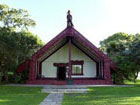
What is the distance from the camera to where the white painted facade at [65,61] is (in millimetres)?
18938

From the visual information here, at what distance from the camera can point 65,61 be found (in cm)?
1889

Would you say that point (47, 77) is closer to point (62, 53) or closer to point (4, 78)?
point (62, 53)

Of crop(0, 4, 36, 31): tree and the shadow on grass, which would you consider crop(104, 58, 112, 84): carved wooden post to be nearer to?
the shadow on grass

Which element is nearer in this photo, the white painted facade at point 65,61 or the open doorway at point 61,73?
the white painted facade at point 65,61

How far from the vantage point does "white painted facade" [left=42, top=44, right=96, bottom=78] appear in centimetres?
1894

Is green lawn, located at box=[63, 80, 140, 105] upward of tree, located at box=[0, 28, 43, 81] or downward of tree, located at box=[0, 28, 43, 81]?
downward

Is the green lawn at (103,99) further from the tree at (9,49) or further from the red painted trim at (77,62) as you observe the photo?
the red painted trim at (77,62)

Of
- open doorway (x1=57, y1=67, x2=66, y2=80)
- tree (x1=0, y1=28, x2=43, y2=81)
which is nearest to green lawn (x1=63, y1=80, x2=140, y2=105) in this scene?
tree (x1=0, y1=28, x2=43, y2=81)

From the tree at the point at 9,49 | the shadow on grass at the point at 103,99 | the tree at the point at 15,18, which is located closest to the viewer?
the shadow on grass at the point at 103,99

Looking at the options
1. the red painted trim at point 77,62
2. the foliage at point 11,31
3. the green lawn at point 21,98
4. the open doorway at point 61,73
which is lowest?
the green lawn at point 21,98

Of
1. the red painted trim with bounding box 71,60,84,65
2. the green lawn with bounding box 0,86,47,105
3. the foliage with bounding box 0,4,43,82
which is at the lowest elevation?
the green lawn with bounding box 0,86,47,105

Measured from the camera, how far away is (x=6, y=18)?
1540 cm

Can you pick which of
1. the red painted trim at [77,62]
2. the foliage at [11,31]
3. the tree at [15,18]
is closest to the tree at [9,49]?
the foliage at [11,31]

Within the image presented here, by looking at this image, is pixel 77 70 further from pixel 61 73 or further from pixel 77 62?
pixel 61 73
